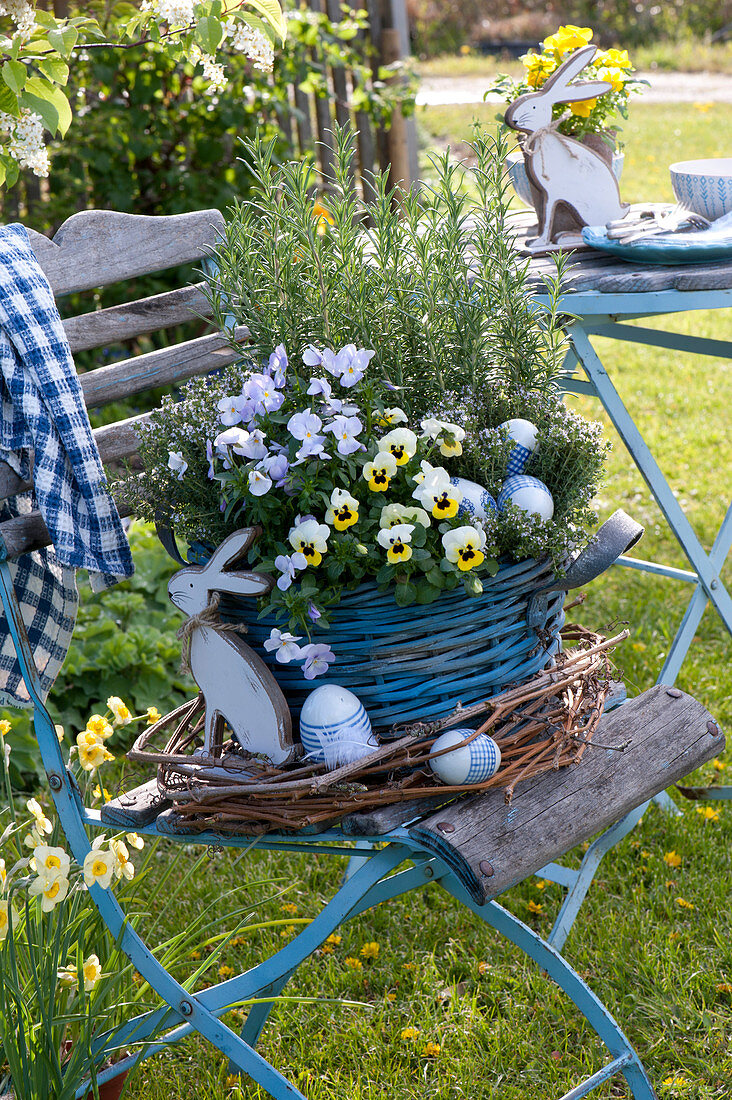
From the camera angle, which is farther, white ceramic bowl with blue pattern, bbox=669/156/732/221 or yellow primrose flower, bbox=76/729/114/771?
white ceramic bowl with blue pattern, bbox=669/156/732/221

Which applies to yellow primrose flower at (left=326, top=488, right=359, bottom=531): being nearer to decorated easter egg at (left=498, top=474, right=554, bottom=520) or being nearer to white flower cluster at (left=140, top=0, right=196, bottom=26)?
decorated easter egg at (left=498, top=474, right=554, bottom=520)

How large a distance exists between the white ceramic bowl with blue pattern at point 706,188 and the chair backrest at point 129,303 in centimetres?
91

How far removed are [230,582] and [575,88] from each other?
4.21ft

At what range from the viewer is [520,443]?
143 centimetres

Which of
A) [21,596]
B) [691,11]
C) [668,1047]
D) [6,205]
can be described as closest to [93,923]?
[21,596]

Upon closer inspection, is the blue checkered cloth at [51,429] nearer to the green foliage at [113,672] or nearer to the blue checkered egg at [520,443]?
the blue checkered egg at [520,443]

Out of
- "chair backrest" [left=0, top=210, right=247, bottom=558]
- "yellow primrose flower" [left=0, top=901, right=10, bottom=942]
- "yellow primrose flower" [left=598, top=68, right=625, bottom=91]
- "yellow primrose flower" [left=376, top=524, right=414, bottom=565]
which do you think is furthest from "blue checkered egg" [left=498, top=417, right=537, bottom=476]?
"yellow primrose flower" [left=598, top=68, right=625, bottom=91]

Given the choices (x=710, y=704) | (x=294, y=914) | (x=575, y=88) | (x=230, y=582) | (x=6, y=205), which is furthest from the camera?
(x=6, y=205)

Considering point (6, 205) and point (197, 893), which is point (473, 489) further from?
point (6, 205)

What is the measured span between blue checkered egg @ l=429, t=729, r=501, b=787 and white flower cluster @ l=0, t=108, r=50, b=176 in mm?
1202

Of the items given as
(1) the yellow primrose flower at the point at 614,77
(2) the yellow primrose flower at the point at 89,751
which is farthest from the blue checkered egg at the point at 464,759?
(1) the yellow primrose flower at the point at 614,77

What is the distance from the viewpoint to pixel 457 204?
1.41 metres

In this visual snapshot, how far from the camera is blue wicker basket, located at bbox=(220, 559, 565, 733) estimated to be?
51.5 inches

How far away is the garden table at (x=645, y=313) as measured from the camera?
5.93 feet
